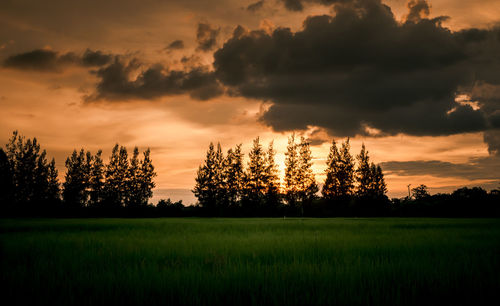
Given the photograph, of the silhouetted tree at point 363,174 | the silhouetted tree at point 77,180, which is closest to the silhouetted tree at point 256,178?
the silhouetted tree at point 363,174

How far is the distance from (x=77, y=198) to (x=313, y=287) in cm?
7155

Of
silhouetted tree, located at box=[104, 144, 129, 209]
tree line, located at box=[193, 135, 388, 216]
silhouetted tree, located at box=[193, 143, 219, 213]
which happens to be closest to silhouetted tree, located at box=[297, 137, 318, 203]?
tree line, located at box=[193, 135, 388, 216]

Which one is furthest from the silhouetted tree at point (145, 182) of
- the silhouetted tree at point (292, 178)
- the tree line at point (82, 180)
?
the silhouetted tree at point (292, 178)

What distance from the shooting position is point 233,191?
5906cm

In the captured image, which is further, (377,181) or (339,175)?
(377,181)

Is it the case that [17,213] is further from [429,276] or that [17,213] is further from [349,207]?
[429,276]

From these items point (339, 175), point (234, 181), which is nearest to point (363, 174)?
point (339, 175)

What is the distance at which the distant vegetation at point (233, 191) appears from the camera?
48.5 metres

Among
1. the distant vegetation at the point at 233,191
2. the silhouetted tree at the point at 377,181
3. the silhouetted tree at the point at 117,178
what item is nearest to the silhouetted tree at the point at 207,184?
the distant vegetation at the point at 233,191

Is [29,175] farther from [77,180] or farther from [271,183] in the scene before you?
[271,183]

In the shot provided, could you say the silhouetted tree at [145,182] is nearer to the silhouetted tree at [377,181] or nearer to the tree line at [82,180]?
the tree line at [82,180]

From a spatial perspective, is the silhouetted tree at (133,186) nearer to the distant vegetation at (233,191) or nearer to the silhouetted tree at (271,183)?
the distant vegetation at (233,191)

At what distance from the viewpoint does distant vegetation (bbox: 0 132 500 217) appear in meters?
48.5

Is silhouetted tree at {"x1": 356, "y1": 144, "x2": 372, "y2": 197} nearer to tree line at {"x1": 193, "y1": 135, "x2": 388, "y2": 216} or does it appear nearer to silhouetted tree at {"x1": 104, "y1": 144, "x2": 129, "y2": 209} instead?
tree line at {"x1": 193, "y1": 135, "x2": 388, "y2": 216}
